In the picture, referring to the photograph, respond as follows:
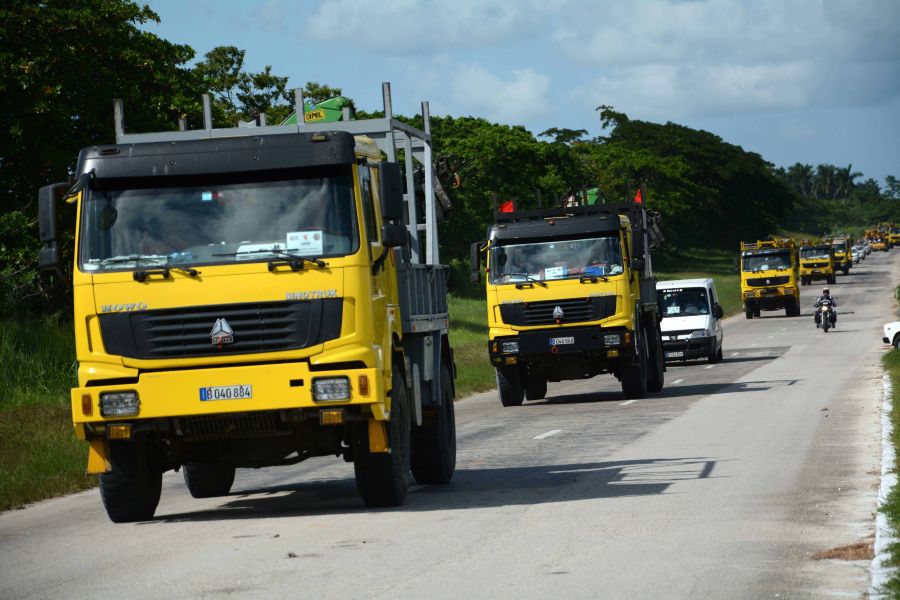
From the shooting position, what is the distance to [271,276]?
10.7 metres

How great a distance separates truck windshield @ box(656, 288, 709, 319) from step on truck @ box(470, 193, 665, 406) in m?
11.1

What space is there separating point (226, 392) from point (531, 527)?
2331mm

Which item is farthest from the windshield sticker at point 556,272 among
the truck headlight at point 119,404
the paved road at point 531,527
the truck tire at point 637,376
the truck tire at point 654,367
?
the truck headlight at point 119,404

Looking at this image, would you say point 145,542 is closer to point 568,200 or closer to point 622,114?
point 568,200

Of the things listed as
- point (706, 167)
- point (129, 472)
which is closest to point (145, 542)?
point (129, 472)

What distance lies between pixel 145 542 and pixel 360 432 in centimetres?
177

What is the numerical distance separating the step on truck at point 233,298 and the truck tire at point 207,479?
202 cm

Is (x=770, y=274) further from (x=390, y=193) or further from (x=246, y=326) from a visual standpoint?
(x=246, y=326)

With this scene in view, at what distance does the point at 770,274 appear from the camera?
207 ft

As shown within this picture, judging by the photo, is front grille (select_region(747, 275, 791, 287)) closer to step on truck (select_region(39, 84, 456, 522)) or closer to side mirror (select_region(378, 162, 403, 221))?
step on truck (select_region(39, 84, 456, 522))

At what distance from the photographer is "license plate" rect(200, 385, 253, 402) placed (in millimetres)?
10648

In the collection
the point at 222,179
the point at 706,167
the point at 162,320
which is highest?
the point at 706,167

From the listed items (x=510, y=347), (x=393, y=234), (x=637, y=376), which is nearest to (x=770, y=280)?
(x=637, y=376)

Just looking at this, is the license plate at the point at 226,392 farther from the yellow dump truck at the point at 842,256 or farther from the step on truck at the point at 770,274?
the yellow dump truck at the point at 842,256
